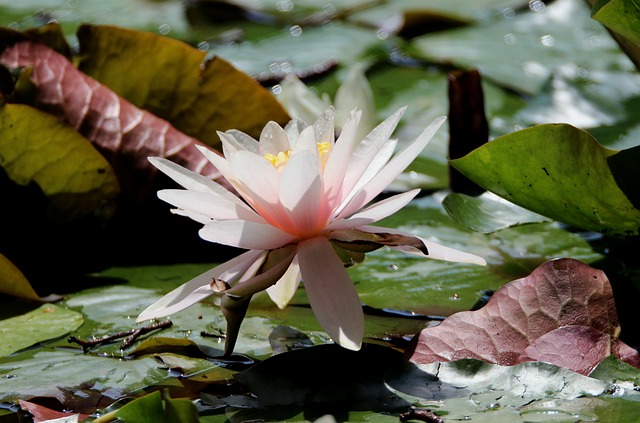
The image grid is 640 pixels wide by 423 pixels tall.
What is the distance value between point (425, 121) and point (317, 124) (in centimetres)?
99

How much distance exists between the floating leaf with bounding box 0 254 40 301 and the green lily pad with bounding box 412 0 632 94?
53.3 inches

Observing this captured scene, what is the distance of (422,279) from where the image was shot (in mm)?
1074

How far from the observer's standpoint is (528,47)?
2328 mm

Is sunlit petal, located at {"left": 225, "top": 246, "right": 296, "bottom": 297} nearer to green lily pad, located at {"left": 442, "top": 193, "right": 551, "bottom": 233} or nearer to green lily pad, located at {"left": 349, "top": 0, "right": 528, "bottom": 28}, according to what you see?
green lily pad, located at {"left": 442, "top": 193, "right": 551, "bottom": 233}

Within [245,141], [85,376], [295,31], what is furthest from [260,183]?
[295,31]

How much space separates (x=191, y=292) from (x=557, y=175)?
1.51ft

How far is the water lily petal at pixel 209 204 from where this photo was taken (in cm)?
77

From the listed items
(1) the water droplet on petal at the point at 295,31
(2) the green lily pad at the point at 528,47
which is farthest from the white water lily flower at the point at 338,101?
(1) the water droplet on petal at the point at 295,31

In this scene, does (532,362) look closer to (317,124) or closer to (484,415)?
(484,415)

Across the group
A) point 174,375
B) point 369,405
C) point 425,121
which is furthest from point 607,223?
point 425,121

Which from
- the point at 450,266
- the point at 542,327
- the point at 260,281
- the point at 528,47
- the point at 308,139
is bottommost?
the point at 528,47

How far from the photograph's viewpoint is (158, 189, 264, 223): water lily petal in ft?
2.52

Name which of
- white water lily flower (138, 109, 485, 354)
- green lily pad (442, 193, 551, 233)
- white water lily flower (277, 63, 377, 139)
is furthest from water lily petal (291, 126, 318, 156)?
white water lily flower (277, 63, 377, 139)

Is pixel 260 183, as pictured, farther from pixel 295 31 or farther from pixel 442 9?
pixel 442 9
